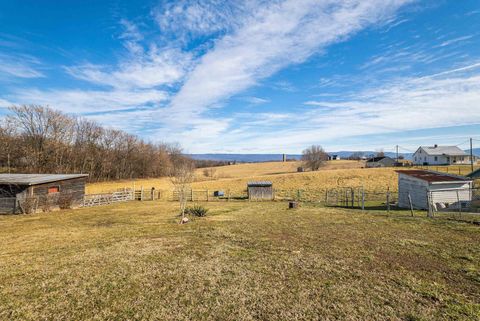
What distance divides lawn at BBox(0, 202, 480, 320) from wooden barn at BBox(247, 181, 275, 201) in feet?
52.0

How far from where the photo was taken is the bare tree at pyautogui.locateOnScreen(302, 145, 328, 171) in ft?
264

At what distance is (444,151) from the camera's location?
72.6m

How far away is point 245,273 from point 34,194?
83.2ft

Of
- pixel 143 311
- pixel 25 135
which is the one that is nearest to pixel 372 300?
pixel 143 311

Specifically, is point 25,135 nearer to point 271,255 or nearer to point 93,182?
point 93,182

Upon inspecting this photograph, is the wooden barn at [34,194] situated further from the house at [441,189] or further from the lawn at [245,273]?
the house at [441,189]

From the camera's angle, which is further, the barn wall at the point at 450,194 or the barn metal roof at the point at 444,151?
the barn metal roof at the point at 444,151

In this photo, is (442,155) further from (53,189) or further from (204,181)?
(53,189)

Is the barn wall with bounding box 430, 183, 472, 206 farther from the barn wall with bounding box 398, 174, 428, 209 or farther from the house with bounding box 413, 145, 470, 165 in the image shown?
the house with bounding box 413, 145, 470, 165

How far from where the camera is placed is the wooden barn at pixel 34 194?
2352 centimetres

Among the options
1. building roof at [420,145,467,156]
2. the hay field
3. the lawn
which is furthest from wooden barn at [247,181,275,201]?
building roof at [420,145,467,156]

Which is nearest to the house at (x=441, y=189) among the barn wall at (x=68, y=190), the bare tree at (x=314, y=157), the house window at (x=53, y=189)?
the barn wall at (x=68, y=190)

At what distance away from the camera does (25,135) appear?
46.8 m

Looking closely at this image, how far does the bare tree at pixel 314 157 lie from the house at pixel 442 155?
2846 centimetres
